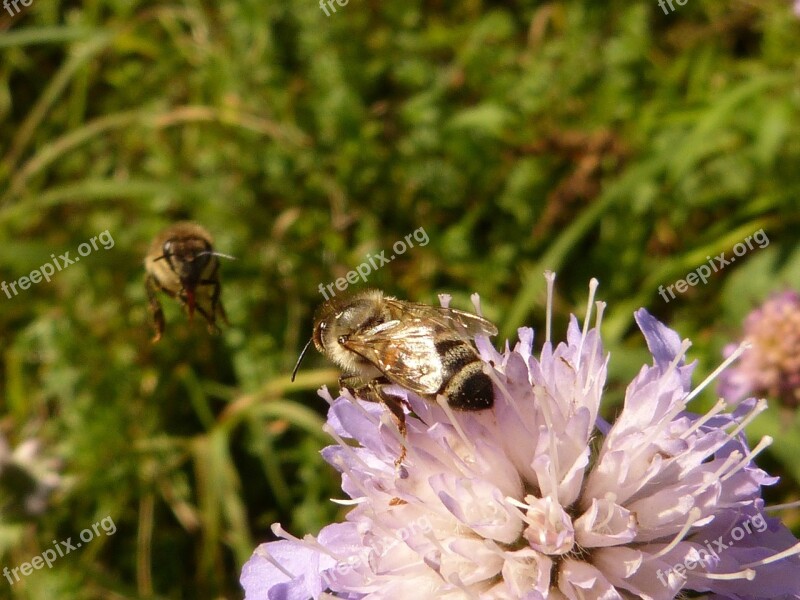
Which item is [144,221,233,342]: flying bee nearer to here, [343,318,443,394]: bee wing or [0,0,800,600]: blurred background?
[343,318,443,394]: bee wing

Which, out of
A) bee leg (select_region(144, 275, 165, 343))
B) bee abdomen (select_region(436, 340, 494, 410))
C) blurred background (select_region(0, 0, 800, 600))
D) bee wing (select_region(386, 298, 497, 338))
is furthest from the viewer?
blurred background (select_region(0, 0, 800, 600))

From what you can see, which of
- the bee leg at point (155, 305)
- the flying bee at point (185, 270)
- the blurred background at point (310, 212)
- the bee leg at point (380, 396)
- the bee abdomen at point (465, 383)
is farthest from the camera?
the blurred background at point (310, 212)

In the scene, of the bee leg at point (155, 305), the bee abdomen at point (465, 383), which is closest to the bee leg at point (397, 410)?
the bee abdomen at point (465, 383)

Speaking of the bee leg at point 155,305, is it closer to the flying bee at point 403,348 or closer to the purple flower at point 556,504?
the flying bee at point 403,348

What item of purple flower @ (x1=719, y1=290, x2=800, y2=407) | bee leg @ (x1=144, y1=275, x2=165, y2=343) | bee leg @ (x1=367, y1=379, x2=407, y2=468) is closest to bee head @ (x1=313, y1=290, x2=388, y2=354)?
bee leg @ (x1=367, y1=379, x2=407, y2=468)

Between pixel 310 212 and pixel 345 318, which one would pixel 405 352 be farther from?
pixel 310 212

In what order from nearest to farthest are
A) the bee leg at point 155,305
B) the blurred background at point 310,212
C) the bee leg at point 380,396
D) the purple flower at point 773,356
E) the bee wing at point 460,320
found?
the bee leg at point 380,396
the bee wing at point 460,320
the bee leg at point 155,305
the purple flower at point 773,356
the blurred background at point 310,212
